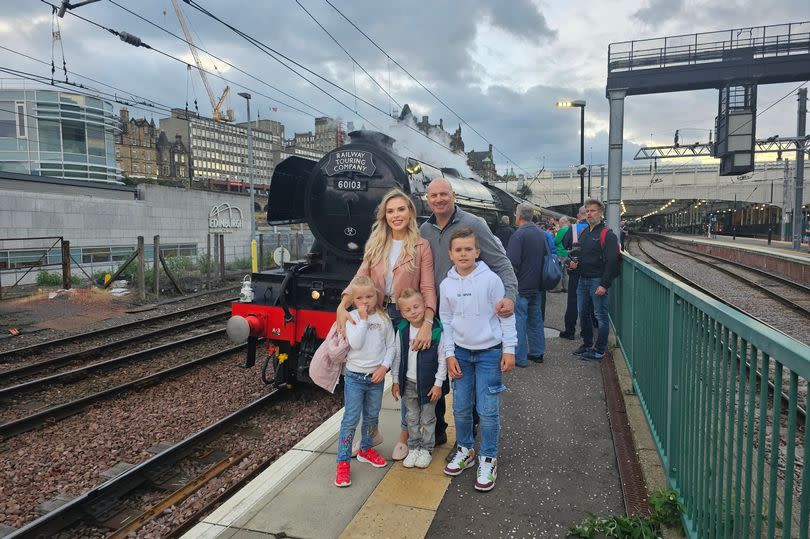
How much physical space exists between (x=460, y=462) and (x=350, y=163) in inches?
156

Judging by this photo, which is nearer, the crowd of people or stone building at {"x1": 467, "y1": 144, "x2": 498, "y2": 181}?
the crowd of people

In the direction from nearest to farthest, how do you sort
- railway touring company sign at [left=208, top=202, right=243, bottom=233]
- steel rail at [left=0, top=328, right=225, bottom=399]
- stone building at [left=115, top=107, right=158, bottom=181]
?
steel rail at [left=0, top=328, right=225, bottom=399] < railway touring company sign at [left=208, top=202, right=243, bottom=233] < stone building at [left=115, top=107, right=158, bottom=181]

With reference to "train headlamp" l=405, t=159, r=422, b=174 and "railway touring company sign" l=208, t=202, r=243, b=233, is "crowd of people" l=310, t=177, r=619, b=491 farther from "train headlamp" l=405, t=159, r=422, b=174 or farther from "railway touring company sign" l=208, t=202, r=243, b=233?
"railway touring company sign" l=208, t=202, r=243, b=233

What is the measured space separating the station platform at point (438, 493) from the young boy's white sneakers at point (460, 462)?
44 millimetres

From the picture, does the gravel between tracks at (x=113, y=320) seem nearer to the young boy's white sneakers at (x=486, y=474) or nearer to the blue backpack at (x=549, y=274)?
the blue backpack at (x=549, y=274)

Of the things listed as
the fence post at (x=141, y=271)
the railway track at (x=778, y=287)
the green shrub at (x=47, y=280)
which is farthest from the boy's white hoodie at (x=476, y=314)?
the green shrub at (x=47, y=280)

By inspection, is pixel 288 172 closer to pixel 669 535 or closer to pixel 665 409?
pixel 665 409

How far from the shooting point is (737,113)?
17.9m

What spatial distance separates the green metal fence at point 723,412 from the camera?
160 cm

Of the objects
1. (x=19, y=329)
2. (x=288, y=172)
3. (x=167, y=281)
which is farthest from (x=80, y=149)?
(x=288, y=172)

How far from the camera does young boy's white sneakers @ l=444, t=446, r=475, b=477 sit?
344cm

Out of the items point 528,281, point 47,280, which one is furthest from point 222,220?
point 528,281

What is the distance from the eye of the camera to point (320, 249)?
6.86 meters

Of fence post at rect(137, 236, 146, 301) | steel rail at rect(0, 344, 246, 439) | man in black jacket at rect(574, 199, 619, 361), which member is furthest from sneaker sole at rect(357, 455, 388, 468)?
fence post at rect(137, 236, 146, 301)
